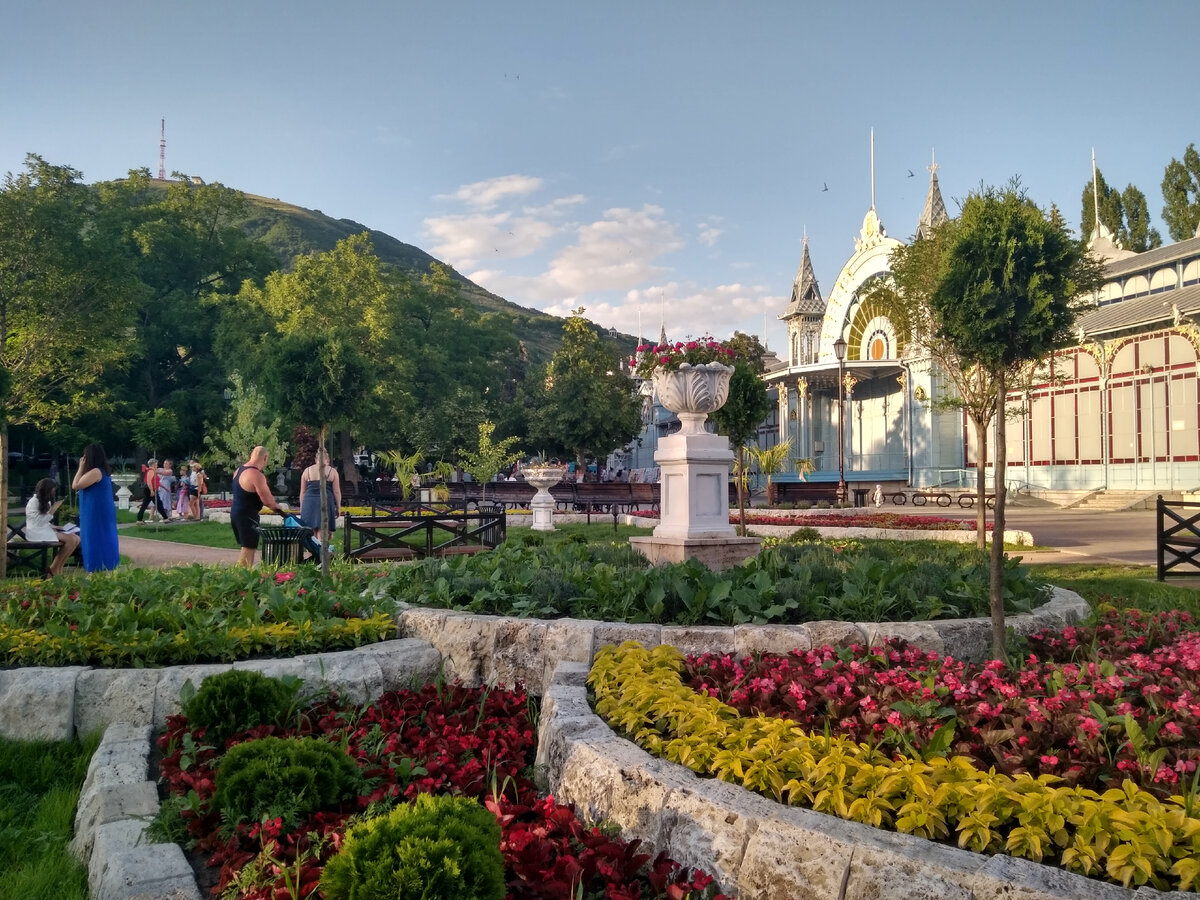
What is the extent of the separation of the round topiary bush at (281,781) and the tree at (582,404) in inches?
1466

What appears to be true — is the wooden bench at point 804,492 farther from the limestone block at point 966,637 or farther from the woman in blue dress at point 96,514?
the limestone block at point 966,637

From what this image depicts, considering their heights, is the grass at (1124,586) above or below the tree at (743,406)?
below

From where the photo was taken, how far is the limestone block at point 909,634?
186 inches

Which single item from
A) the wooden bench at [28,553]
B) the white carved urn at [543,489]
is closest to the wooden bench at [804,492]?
the white carved urn at [543,489]

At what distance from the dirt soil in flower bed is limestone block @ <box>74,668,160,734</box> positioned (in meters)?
2.79

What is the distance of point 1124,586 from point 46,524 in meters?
12.2

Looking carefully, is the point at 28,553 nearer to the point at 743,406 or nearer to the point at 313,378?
the point at 313,378

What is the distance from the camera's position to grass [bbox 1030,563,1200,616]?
7.26 meters

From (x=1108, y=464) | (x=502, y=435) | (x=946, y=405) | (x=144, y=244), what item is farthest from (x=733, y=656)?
(x=144, y=244)

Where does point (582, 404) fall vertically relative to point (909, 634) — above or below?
above

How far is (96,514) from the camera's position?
328 inches

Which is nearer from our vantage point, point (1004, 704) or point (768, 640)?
point (1004, 704)

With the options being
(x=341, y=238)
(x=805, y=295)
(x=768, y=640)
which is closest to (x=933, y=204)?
(x=805, y=295)

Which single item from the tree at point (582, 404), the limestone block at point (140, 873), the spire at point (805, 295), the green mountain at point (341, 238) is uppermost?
the green mountain at point (341, 238)
